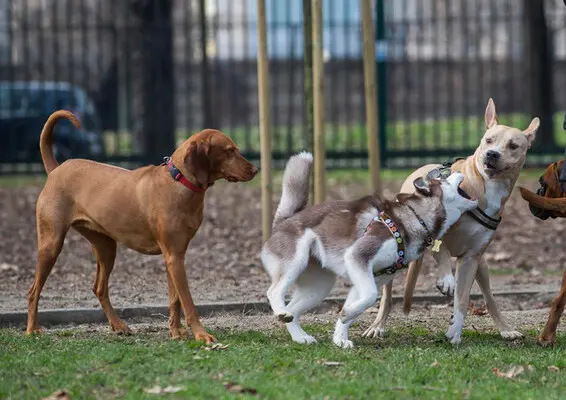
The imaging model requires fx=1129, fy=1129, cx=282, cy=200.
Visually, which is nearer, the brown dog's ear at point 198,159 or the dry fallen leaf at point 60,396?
the dry fallen leaf at point 60,396

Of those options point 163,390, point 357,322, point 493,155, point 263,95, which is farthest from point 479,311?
point 163,390

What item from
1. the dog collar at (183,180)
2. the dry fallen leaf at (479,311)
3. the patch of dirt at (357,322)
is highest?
the dog collar at (183,180)

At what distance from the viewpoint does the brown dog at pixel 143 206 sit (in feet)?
23.3

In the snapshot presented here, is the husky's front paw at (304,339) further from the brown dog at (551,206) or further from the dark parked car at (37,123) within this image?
the dark parked car at (37,123)

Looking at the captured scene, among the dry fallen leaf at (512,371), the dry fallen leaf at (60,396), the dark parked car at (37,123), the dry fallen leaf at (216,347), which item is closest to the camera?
the dry fallen leaf at (60,396)

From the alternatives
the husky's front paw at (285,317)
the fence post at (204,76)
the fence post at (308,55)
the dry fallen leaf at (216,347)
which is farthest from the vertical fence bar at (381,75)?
the dry fallen leaf at (216,347)

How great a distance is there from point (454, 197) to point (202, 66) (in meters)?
10.7

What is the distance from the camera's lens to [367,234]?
6.93 meters

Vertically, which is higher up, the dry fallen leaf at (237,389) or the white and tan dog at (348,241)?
the white and tan dog at (348,241)

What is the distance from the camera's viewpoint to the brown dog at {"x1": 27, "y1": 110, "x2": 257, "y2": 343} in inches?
280

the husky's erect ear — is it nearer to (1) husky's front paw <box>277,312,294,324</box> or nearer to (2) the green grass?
(2) the green grass

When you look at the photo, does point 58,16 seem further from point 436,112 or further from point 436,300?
point 436,300

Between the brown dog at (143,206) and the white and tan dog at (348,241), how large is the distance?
1.56ft

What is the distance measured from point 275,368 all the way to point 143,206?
5.34 feet
